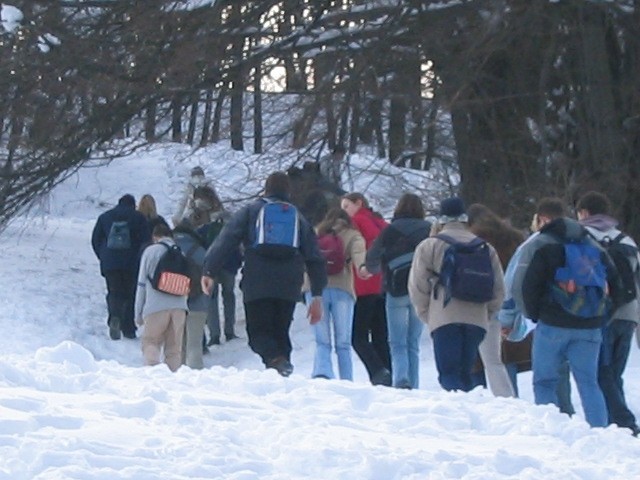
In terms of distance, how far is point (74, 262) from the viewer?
24.5m

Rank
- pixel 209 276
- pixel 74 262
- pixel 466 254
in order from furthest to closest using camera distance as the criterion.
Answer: pixel 74 262
pixel 209 276
pixel 466 254

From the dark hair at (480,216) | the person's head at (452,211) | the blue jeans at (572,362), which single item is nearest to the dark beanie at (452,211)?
the person's head at (452,211)

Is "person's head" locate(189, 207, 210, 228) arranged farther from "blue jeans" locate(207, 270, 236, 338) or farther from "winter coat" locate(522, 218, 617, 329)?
"winter coat" locate(522, 218, 617, 329)

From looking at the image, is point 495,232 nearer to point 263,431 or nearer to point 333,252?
point 333,252

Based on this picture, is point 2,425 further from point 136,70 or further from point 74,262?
point 74,262

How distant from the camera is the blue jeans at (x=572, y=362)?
9164mm

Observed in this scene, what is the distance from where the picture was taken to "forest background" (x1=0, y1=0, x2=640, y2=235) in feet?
49.3

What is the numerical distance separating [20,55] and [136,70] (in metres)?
1.15

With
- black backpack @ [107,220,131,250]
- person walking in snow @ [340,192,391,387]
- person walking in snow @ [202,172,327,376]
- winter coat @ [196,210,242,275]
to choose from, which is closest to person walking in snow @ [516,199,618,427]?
person walking in snow @ [202,172,327,376]

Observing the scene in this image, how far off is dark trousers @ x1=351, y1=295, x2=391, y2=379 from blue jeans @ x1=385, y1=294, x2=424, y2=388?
18.0 inches

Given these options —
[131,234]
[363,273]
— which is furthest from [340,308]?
[131,234]

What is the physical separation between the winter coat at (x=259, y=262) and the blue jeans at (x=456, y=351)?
126 centimetres

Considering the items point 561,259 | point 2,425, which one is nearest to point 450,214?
point 561,259

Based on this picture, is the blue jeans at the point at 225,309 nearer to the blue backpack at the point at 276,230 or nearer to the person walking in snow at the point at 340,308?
the person walking in snow at the point at 340,308
